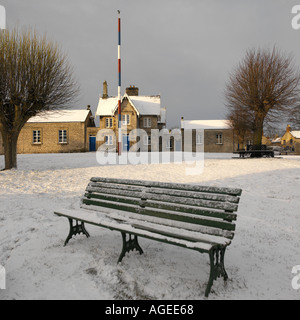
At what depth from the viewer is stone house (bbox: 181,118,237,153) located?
130 ft

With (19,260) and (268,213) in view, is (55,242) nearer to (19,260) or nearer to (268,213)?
(19,260)

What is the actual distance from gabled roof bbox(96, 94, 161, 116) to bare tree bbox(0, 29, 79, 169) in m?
19.8

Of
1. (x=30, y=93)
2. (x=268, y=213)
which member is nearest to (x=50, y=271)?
(x=268, y=213)

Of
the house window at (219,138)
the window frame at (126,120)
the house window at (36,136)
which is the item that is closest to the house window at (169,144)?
the window frame at (126,120)

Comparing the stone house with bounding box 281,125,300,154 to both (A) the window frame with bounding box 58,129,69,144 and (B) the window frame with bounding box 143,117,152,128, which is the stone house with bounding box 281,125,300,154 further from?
(A) the window frame with bounding box 58,129,69,144

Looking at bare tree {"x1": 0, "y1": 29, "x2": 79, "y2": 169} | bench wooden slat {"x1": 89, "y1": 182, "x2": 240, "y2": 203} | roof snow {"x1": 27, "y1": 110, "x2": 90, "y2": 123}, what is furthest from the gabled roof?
bench wooden slat {"x1": 89, "y1": 182, "x2": 240, "y2": 203}

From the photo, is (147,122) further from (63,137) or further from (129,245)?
(129,245)

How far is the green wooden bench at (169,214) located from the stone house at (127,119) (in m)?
28.1

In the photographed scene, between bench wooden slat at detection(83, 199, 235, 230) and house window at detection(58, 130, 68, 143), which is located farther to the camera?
house window at detection(58, 130, 68, 143)

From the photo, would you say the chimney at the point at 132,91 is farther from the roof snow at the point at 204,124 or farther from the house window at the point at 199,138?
the house window at the point at 199,138

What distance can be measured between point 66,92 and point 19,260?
11.2 m

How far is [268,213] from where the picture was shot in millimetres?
6008

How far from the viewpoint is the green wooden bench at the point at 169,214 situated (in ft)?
9.95
